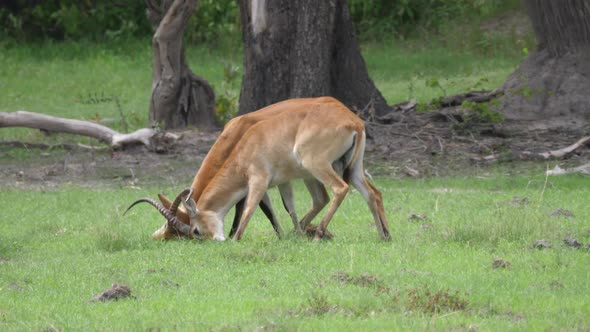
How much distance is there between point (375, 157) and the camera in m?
14.5

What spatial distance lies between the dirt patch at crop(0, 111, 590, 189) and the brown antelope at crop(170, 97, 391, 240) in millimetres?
4037

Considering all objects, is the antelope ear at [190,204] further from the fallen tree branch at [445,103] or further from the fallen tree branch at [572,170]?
the fallen tree branch at [445,103]

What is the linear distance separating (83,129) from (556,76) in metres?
6.96

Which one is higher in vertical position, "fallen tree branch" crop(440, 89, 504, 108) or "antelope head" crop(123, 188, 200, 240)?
"antelope head" crop(123, 188, 200, 240)

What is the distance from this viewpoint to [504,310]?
643cm

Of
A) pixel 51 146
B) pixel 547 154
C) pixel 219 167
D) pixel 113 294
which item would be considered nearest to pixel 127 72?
pixel 51 146

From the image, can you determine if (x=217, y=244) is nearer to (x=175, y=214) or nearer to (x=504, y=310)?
(x=175, y=214)

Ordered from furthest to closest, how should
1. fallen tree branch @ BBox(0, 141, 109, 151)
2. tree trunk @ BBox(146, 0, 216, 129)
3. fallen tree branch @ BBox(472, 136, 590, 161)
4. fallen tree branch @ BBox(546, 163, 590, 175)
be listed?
tree trunk @ BBox(146, 0, 216, 129) → fallen tree branch @ BBox(0, 141, 109, 151) → fallen tree branch @ BBox(472, 136, 590, 161) → fallen tree branch @ BBox(546, 163, 590, 175)

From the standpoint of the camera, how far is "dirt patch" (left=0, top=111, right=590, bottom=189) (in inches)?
550

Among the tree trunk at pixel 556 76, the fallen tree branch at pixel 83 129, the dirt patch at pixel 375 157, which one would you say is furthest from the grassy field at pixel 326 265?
the tree trunk at pixel 556 76

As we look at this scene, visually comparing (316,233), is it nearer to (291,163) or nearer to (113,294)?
(291,163)

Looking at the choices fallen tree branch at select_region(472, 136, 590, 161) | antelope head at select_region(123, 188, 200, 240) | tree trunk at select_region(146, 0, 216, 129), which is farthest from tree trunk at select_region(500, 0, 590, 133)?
antelope head at select_region(123, 188, 200, 240)

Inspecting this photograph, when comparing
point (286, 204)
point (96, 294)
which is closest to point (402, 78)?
point (286, 204)

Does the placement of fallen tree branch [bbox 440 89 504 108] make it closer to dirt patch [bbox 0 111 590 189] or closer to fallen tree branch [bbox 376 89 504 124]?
fallen tree branch [bbox 376 89 504 124]
